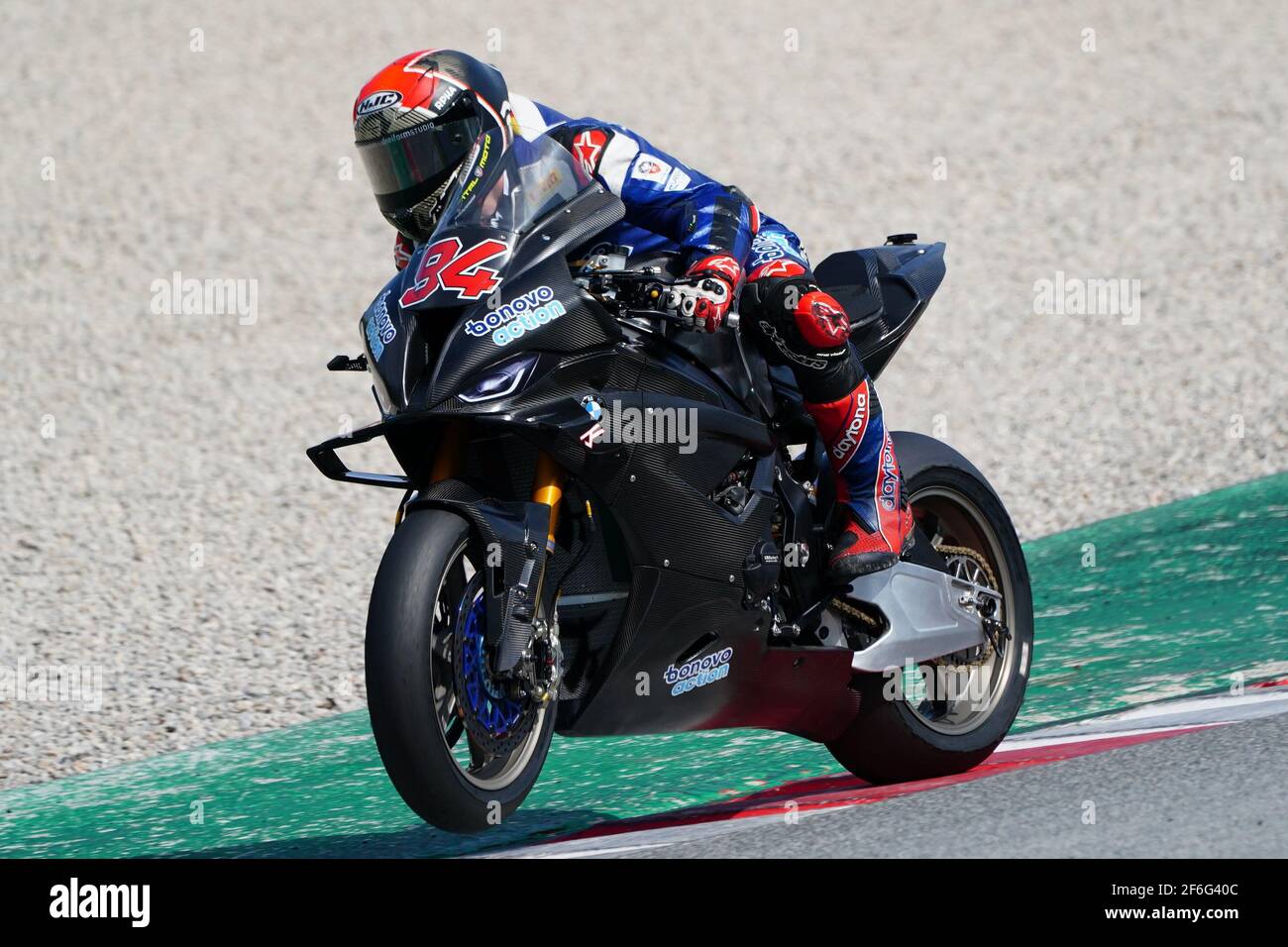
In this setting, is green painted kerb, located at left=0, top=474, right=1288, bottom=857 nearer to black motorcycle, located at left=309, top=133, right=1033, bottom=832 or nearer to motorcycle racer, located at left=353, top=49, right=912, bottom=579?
black motorcycle, located at left=309, top=133, right=1033, bottom=832

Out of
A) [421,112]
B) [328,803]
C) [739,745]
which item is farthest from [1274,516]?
[421,112]

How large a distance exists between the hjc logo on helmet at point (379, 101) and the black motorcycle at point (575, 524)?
0.24 m

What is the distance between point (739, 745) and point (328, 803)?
1463mm

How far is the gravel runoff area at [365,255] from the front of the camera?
9.26 meters

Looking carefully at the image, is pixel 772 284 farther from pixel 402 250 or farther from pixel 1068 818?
pixel 1068 818

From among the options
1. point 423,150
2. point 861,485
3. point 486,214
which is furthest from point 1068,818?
point 423,150

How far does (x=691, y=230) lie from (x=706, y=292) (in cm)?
40

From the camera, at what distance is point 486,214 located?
411cm

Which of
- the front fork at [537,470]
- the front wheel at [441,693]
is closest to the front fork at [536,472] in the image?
the front fork at [537,470]

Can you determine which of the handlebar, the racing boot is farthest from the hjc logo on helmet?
the racing boot

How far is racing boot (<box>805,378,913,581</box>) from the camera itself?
482 cm

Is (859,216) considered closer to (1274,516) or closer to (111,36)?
(1274,516)

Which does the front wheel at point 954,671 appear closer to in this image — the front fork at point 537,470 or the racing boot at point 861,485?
the racing boot at point 861,485
